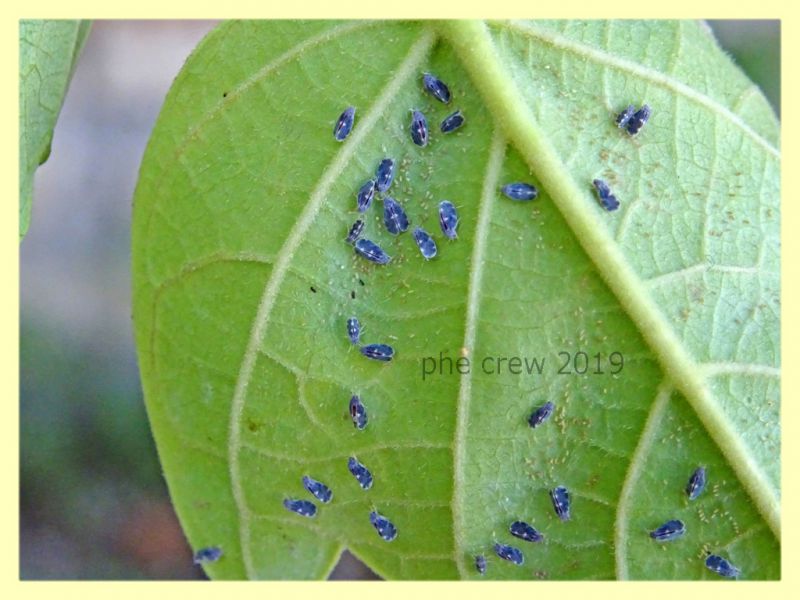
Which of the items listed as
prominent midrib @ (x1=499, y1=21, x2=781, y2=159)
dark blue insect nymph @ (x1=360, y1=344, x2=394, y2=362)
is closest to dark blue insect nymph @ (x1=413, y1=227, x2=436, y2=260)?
dark blue insect nymph @ (x1=360, y1=344, x2=394, y2=362)

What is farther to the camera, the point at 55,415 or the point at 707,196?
the point at 55,415

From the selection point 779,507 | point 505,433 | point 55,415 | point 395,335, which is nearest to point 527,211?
point 395,335

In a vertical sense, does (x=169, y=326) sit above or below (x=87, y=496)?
above

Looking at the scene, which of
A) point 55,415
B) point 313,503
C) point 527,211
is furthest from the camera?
point 55,415

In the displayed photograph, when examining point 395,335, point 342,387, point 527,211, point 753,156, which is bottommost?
point 342,387

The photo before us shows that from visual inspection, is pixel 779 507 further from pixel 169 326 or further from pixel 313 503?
pixel 169 326

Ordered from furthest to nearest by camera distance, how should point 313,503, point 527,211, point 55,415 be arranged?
point 55,415
point 313,503
point 527,211

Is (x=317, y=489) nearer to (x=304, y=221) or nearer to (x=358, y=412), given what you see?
(x=358, y=412)

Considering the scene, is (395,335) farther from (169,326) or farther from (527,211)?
(169,326)
